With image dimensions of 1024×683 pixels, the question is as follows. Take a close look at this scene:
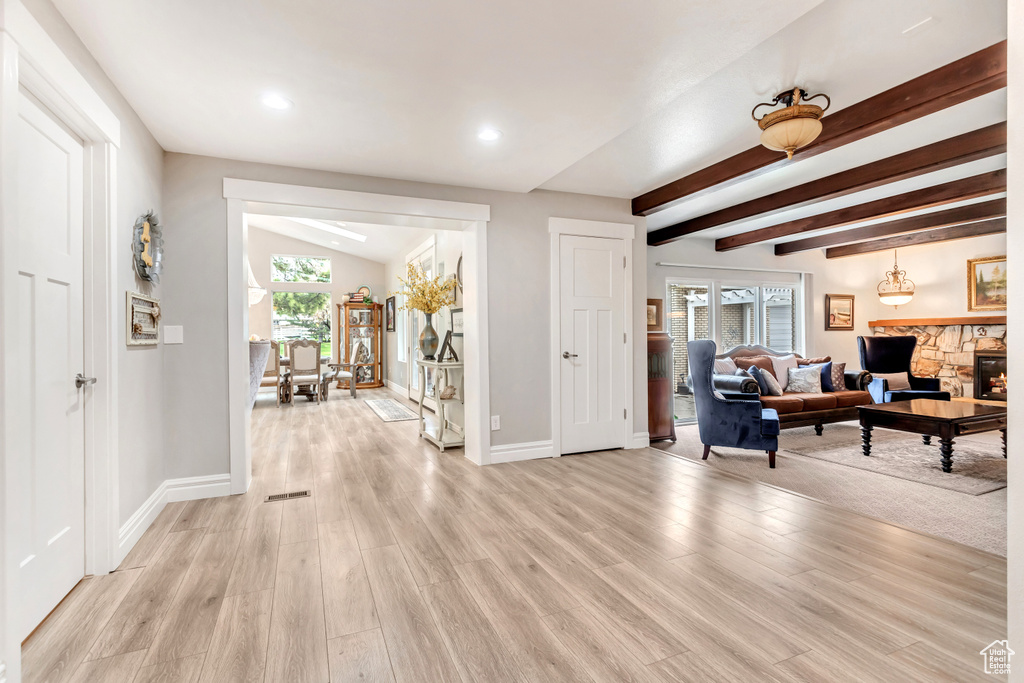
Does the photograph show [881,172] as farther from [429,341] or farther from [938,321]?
[938,321]

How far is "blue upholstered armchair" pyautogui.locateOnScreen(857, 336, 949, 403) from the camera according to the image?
5770mm

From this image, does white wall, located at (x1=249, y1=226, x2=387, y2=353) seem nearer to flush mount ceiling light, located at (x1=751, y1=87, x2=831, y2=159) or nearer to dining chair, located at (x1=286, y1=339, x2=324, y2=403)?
dining chair, located at (x1=286, y1=339, x2=324, y2=403)

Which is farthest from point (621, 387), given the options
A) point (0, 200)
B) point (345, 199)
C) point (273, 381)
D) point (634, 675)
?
point (273, 381)

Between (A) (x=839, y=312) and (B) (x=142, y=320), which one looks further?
(A) (x=839, y=312)

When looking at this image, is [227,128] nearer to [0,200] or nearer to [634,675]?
[0,200]

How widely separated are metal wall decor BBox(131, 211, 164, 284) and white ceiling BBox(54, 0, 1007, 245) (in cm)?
59

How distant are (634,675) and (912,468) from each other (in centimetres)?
373

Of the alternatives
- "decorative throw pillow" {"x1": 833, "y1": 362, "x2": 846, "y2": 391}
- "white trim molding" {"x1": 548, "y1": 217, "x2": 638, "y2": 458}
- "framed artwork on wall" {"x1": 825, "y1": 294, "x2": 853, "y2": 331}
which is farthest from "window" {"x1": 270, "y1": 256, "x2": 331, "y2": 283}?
"framed artwork on wall" {"x1": 825, "y1": 294, "x2": 853, "y2": 331}

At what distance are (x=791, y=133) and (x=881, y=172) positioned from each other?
1.91 meters

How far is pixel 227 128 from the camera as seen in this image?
2.85 meters

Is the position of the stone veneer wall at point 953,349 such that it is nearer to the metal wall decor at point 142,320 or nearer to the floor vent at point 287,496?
the floor vent at point 287,496

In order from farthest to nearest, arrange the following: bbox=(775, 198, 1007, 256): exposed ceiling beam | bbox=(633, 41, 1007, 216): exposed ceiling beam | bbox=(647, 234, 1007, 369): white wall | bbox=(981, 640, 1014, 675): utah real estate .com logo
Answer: bbox=(647, 234, 1007, 369): white wall → bbox=(775, 198, 1007, 256): exposed ceiling beam → bbox=(633, 41, 1007, 216): exposed ceiling beam → bbox=(981, 640, 1014, 675): utah real estate .com logo

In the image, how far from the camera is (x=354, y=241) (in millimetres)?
8602

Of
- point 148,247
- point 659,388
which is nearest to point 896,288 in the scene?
point 659,388
